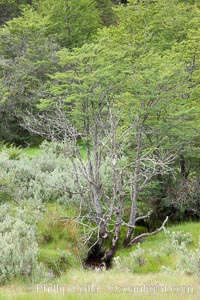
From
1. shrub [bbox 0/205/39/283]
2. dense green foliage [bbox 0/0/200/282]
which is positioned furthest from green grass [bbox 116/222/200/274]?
shrub [bbox 0/205/39/283]

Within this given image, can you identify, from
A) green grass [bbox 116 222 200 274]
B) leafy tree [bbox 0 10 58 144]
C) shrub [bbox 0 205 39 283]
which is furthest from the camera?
leafy tree [bbox 0 10 58 144]

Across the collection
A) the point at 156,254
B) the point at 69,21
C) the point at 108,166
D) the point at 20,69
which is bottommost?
the point at 156,254

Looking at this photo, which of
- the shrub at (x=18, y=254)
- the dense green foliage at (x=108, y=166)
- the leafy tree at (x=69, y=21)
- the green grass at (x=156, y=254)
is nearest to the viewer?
the shrub at (x=18, y=254)

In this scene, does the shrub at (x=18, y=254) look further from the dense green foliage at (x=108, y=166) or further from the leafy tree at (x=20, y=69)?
the leafy tree at (x=20, y=69)

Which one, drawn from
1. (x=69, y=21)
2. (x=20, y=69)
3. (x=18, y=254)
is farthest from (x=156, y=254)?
(x=69, y=21)

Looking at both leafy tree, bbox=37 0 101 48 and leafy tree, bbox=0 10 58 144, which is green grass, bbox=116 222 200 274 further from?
leafy tree, bbox=37 0 101 48

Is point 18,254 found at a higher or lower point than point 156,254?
higher

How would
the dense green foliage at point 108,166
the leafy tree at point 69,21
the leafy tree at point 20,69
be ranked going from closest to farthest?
1. the dense green foliage at point 108,166
2. the leafy tree at point 20,69
3. the leafy tree at point 69,21

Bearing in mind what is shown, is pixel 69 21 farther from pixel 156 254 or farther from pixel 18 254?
pixel 18 254

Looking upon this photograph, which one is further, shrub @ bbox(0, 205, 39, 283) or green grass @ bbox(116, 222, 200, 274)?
green grass @ bbox(116, 222, 200, 274)

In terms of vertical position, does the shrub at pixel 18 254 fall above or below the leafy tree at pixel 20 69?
below

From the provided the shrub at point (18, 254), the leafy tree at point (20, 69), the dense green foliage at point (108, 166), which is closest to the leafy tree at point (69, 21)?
the leafy tree at point (20, 69)

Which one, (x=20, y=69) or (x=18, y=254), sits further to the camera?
(x=20, y=69)

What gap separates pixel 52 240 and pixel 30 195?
94.5 inches
